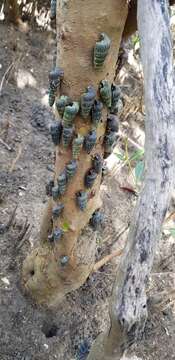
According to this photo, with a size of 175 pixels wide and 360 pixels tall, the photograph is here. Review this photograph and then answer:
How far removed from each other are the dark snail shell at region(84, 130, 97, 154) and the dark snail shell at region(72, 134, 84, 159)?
14mm

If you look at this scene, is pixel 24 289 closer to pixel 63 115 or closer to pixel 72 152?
pixel 72 152

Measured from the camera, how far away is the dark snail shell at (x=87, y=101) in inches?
43.3

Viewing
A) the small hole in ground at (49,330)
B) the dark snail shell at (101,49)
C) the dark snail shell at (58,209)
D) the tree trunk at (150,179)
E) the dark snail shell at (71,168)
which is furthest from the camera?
the small hole in ground at (49,330)

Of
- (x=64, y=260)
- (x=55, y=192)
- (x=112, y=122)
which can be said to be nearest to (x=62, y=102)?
(x=112, y=122)

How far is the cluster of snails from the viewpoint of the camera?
43.6 inches

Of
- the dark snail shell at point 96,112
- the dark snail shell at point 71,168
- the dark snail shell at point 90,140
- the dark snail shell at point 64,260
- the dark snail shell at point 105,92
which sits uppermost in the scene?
the dark snail shell at point 105,92

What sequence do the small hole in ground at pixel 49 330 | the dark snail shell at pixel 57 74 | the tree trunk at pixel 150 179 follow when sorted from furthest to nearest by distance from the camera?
the small hole in ground at pixel 49 330
the dark snail shell at pixel 57 74
the tree trunk at pixel 150 179

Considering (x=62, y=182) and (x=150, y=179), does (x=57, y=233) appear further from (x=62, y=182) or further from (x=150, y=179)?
(x=150, y=179)

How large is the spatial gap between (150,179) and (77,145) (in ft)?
1.65

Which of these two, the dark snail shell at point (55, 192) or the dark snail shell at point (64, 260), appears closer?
the dark snail shell at point (55, 192)

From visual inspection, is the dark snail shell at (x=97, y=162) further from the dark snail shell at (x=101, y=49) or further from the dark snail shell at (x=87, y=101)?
the dark snail shell at (x=101, y=49)

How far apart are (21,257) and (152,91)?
1.15 m

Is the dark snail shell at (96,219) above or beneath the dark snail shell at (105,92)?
beneath

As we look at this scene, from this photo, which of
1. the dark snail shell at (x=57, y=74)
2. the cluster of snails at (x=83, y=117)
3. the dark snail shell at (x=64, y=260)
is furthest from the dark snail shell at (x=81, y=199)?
the dark snail shell at (x=57, y=74)
